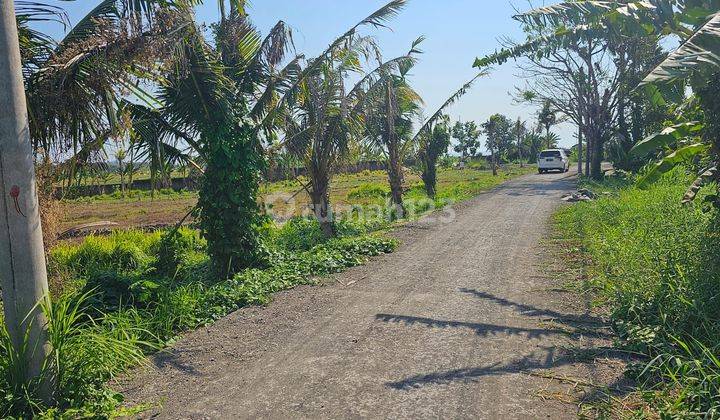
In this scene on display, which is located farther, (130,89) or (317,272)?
(317,272)

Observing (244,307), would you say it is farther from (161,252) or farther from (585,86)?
(585,86)

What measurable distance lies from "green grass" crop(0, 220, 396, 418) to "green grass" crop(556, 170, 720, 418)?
3912 millimetres

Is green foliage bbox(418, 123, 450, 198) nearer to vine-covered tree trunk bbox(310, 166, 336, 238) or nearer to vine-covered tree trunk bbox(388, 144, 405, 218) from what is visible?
vine-covered tree trunk bbox(388, 144, 405, 218)

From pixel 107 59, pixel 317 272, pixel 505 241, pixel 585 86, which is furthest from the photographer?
pixel 585 86

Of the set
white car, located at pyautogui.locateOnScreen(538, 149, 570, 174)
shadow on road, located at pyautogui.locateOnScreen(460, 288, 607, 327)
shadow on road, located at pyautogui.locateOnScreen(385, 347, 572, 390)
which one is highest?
white car, located at pyautogui.locateOnScreen(538, 149, 570, 174)

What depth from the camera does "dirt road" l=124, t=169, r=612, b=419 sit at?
3.87 m

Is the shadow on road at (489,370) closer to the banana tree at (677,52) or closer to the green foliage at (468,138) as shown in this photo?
the banana tree at (677,52)

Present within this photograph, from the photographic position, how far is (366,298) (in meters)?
6.77

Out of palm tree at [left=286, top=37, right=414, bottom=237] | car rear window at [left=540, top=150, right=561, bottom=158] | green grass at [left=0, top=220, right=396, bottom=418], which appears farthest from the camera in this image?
car rear window at [left=540, top=150, right=561, bottom=158]

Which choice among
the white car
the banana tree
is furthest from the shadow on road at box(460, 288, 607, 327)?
the white car

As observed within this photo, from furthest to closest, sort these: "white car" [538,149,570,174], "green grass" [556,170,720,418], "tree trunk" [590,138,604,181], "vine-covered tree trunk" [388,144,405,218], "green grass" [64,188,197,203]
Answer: "green grass" [64,188,197,203], "white car" [538,149,570,174], "tree trunk" [590,138,604,181], "vine-covered tree trunk" [388,144,405,218], "green grass" [556,170,720,418]

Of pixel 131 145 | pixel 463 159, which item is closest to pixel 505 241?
pixel 131 145

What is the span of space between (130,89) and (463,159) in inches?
2638

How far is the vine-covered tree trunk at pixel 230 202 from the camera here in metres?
8.12
